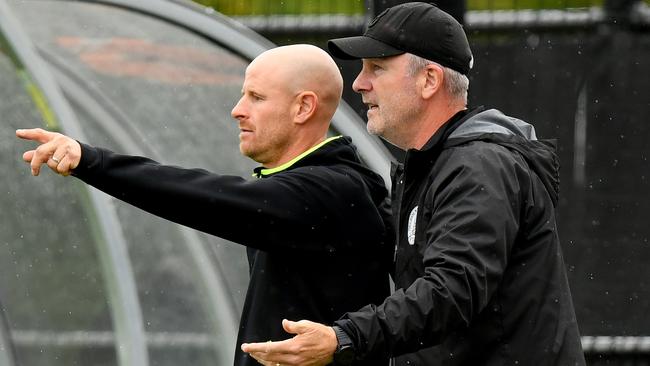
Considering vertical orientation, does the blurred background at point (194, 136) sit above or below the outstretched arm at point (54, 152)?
below

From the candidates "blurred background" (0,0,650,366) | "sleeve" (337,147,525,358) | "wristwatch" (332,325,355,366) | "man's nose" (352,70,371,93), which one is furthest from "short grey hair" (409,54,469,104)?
"blurred background" (0,0,650,366)

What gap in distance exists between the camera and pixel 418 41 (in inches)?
173

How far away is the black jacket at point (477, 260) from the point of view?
3904mm

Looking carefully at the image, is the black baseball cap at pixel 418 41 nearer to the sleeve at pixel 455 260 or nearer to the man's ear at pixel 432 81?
the man's ear at pixel 432 81

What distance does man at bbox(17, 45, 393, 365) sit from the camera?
431cm

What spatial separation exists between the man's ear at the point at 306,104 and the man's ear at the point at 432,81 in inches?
17.1

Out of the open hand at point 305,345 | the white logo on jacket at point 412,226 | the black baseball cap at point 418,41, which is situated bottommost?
the open hand at point 305,345

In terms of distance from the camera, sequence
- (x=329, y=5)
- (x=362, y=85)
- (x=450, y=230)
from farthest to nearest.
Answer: (x=329, y=5), (x=362, y=85), (x=450, y=230)

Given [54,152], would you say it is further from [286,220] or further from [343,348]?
[343,348]

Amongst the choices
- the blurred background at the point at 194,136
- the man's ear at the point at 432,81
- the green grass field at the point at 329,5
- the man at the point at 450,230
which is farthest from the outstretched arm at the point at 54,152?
the green grass field at the point at 329,5

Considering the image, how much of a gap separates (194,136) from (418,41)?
14.4ft

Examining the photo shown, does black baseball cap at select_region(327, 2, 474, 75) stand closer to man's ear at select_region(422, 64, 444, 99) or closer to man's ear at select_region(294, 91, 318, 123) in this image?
man's ear at select_region(422, 64, 444, 99)

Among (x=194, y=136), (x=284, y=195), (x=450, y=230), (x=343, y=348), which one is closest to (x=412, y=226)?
(x=450, y=230)

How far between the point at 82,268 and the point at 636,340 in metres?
3.72
